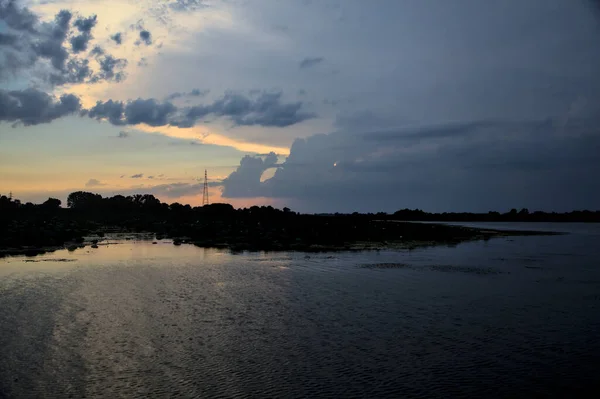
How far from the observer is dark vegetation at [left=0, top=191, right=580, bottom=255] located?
61719mm

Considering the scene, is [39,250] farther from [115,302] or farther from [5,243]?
[115,302]

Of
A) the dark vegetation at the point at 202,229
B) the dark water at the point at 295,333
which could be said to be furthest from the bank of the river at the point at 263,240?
the dark water at the point at 295,333

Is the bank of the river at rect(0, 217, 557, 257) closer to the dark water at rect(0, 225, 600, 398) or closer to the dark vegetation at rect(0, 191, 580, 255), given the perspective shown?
the dark vegetation at rect(0, 191, 580, 255)

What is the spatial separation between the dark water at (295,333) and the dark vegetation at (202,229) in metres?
23.9

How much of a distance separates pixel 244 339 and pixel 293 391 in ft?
18.3

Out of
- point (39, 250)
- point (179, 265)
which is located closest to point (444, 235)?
point (179, 265)

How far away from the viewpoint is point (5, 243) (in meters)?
53.6

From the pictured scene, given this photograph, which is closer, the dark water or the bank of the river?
the dark water

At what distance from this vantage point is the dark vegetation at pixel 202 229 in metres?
61.7

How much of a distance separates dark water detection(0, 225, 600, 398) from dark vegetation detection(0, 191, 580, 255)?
23855 millimetres

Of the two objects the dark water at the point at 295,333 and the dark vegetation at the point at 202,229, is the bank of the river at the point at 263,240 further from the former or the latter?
the dark water at the point at 295,333

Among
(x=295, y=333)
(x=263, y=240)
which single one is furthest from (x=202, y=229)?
(x=295, y=333)

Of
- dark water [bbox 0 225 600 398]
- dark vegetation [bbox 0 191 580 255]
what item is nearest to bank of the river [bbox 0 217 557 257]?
dark vegetation [bbox 0 191 580 255]

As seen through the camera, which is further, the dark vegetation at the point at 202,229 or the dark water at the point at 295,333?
the dark vegetation at the point at 202,229
